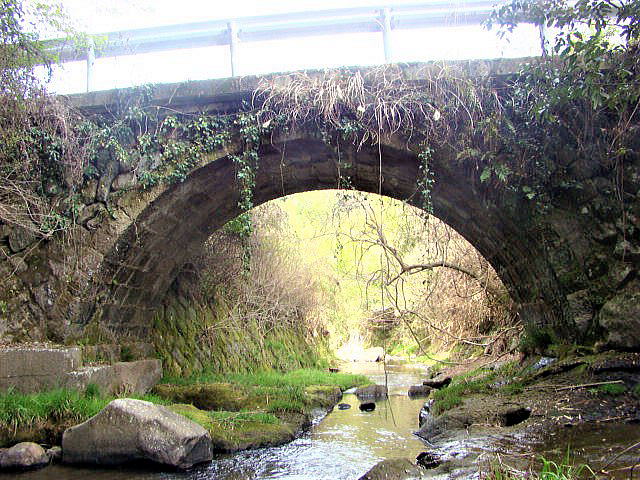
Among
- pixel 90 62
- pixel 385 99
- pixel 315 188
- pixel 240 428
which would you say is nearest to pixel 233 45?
pixel 90 62

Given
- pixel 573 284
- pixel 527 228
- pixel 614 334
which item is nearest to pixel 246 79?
pixel 527 228

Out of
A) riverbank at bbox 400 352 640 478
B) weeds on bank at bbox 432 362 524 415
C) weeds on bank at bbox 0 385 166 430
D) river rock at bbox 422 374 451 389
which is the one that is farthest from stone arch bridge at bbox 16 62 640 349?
river rock at bbox 422 374 451 389

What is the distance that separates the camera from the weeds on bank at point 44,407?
568cm

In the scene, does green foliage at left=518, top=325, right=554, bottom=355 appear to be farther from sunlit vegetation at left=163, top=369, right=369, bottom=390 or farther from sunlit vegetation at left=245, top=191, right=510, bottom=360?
sunlit vegetation at left=163, top=369, right=369, bottom=390

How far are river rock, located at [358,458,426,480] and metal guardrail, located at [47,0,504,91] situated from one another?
4.76 meters

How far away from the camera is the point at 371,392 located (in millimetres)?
11000

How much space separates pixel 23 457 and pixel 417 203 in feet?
18.5

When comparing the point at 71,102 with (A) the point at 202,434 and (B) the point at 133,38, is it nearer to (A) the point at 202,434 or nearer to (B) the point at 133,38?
(B) the point at 133,38

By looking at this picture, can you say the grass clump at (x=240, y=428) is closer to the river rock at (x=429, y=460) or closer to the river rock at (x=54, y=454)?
the river rock at (x=54, y=454)

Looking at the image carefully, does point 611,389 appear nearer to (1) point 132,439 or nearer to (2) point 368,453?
(2) point 368,453

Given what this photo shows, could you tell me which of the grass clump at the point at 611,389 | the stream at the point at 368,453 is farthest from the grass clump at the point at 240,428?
the grass clump at the point at 611,389

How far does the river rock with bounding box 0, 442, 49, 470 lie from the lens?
5168 mm

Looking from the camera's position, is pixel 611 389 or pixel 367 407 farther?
pixel 367 407

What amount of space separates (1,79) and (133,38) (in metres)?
1.69
